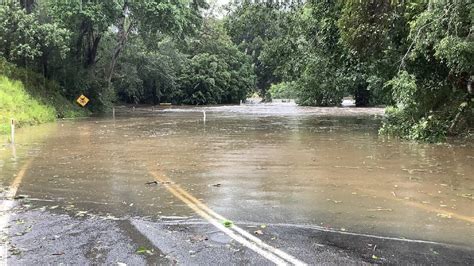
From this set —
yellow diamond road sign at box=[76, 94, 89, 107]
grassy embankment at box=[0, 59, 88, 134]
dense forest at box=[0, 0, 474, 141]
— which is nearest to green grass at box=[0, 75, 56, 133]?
grassy embankment at box=[0, 59, 88, 134]

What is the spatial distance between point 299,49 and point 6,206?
18.8 meters

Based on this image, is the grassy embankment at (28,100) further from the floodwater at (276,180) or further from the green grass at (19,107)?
the floodwater at (276,180)

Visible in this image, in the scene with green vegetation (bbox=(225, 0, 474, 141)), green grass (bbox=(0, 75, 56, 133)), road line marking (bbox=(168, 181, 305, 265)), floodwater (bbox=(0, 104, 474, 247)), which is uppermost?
green vegetation (bbox=(225, 0, 474, 141))

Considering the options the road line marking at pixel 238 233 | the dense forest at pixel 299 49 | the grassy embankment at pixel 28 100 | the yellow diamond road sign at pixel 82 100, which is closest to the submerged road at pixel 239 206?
→ the road line marking at pixel 238 233

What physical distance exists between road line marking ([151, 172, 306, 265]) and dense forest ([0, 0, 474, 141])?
8.61 metres

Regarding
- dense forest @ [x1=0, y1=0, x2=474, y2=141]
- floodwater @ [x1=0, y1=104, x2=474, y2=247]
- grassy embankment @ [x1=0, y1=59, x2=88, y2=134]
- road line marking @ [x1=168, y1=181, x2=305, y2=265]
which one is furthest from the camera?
grassy embankment @ [x1=0, y1=59, x2=88, y2=134]

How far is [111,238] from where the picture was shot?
21.3 feet

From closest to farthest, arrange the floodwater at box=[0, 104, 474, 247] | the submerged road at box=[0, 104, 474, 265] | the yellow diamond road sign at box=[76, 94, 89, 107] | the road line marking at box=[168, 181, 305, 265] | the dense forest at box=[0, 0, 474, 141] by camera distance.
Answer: the road line marking at box=[168, 181, 305, 265] → the submerged road at box=[0, 104, 474, 265] → the floodwater at box=[0, 104, 474, 247] → the dense forest at box=[0, 0, 474, 141] → the yellow diamond road sign at box=[76, 94, 89, 107]

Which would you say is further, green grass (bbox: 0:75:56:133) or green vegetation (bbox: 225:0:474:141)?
green grass (bbox: 0:75:56:133)

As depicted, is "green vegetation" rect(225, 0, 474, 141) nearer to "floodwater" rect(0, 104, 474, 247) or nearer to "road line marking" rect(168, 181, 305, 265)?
"floodwater" rect(0, 104, 474, 247)

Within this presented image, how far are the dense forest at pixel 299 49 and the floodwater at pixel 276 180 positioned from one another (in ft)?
8.00

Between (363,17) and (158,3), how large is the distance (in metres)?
21.5

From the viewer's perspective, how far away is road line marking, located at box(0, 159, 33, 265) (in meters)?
5.95

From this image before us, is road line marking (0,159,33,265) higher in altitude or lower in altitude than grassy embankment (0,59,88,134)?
lower
